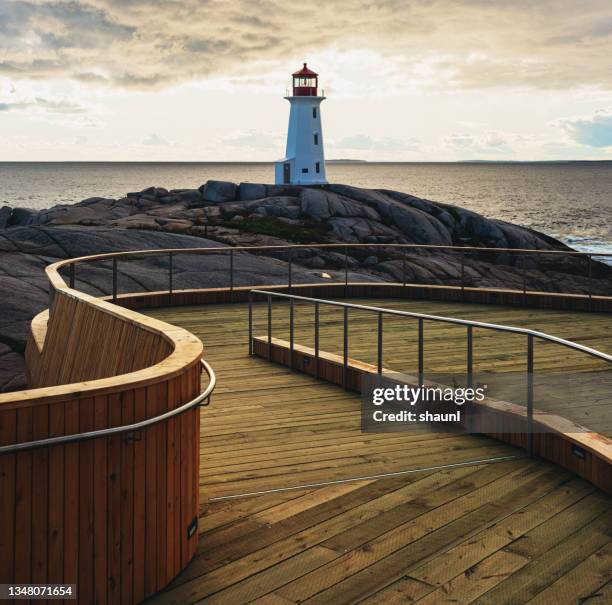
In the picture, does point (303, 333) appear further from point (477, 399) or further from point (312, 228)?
point (312, 228)

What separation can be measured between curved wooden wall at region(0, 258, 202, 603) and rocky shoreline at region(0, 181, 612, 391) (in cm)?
1178

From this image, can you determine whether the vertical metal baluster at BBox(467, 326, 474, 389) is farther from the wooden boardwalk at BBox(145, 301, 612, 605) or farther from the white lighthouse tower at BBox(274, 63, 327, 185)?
the white lighthouse tower at BBox(274, 63, 327, 185)

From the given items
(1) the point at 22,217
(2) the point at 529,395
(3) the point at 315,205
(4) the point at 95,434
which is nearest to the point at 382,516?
(2) the point at 529,395

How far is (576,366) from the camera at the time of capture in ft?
21.5

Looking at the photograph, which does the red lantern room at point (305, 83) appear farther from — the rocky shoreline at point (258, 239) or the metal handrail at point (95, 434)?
the metal handrail at point (95, 434)

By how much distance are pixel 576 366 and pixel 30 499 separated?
424cm

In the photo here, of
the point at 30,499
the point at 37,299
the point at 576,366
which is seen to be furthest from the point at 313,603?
the point at 37,299

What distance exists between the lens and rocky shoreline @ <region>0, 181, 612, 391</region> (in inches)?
803

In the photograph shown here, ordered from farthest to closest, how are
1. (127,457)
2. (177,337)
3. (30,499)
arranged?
1. (177,337)
2. (127,457)
3. (30,499)

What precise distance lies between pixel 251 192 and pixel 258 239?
1324 centimetres

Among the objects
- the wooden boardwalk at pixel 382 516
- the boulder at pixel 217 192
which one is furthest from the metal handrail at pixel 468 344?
the boulder at pixel 217 192

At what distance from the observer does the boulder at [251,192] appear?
50.7m

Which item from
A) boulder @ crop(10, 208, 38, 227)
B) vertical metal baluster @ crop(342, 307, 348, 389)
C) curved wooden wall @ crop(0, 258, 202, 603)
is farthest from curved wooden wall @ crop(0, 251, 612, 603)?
boulder @ crop(10, 208, 38, 227)

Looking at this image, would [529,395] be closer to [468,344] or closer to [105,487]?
[468,344]
